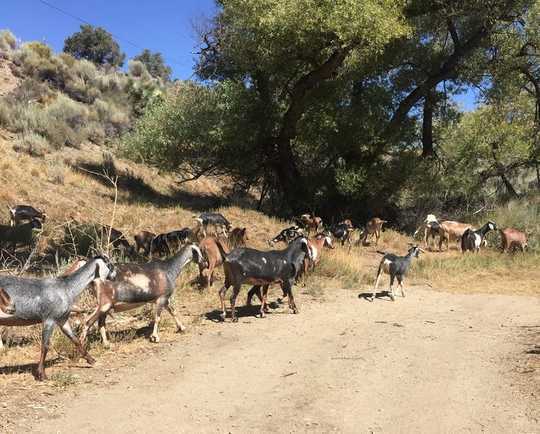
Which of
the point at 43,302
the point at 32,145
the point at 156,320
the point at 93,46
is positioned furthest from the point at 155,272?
the point at 93,46

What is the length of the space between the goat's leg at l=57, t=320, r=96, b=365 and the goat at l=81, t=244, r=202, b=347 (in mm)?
381

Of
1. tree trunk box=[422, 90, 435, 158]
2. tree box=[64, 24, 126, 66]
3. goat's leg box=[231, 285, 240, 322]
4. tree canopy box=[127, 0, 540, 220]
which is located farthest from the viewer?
tree box=[64, 24, 126, 66]

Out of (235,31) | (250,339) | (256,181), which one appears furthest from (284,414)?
(256,181)

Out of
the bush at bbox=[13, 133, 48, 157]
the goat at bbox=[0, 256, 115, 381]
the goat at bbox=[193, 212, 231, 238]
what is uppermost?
the bush at bbox=[13, 133, 48, 157]

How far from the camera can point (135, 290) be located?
26.8 feet

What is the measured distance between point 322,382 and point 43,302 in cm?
331

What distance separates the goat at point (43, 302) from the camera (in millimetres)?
6504

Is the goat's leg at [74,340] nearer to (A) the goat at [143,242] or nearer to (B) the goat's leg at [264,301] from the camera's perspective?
(B) the goat's leg at [264,301]

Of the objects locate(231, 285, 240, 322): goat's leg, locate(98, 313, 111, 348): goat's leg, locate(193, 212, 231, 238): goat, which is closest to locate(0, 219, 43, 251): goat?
locate(193, 212, 231, 238): goat

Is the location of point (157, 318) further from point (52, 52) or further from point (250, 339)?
point (52, 52)

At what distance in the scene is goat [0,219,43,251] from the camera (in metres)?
15.1

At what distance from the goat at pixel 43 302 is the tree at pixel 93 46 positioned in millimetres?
49385

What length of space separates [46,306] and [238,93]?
15335mm

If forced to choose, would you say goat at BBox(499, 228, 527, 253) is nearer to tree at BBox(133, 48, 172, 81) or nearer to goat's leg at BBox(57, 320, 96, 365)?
goat's leg at BBox(57, 320, 96, 365)
